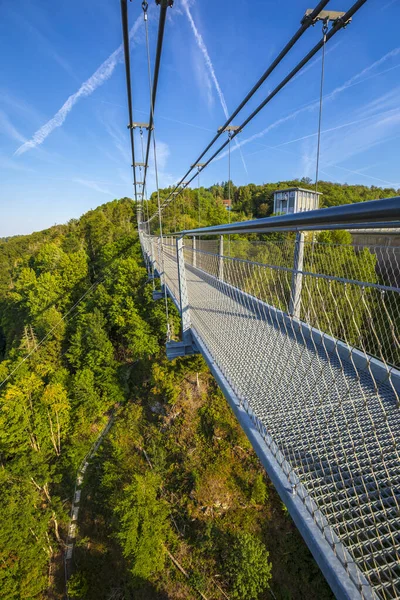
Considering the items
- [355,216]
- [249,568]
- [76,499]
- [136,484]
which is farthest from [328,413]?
[76,499]

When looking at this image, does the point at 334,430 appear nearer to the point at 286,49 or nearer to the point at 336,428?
the point at 336,428

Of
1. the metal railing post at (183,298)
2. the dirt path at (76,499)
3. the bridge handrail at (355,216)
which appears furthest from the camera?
the dirt path at (76,499)

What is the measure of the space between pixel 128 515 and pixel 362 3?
14.2 m

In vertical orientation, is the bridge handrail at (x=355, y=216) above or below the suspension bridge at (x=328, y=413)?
above

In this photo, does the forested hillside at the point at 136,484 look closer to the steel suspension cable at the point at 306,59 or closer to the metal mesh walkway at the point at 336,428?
the steel suspension cable at the point at 306,59

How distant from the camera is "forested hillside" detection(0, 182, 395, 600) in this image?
1025 cm

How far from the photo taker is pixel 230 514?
11.1 metres

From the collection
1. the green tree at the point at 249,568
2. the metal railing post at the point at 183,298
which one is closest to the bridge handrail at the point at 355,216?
the metal railing post at the point at 183,298

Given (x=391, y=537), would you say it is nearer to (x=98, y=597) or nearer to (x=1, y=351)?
(x=98, y=597)

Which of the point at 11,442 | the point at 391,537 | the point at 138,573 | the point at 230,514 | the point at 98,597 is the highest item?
the point at 391,537

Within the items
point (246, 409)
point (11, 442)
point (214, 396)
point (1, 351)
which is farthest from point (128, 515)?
point (1, 351)

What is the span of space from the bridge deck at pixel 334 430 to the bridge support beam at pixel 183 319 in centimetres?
50

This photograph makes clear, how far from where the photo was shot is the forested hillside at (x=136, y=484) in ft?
33.6

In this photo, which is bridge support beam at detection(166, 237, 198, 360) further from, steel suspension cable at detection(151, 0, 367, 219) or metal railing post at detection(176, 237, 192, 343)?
steel suspension cable at detection(151, 0, 367, 219)
